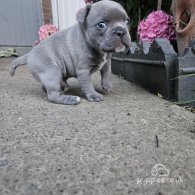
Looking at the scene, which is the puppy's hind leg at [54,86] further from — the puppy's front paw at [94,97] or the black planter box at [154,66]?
the black planter box at [154,66]

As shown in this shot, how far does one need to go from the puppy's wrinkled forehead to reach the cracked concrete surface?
523mm

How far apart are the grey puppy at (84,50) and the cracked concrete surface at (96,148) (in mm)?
130

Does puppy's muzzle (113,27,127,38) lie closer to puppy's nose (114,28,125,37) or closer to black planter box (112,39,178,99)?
puppy's nose (114,28,125,37)

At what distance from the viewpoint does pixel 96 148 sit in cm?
125

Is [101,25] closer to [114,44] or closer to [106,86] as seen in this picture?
[114,44]

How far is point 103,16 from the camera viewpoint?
180 cm

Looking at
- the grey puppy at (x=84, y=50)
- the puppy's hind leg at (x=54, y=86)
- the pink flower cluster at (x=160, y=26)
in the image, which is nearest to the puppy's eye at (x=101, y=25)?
the grey puppy at (x=84, y=50)

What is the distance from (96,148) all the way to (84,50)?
90 centimetres

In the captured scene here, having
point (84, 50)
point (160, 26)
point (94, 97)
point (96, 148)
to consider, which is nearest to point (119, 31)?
point (84, 50)

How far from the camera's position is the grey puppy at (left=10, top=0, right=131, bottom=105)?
1809mm

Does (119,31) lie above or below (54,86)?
above

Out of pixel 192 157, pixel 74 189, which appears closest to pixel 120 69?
pixel 192 157

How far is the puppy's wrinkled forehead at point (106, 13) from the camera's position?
5.91ft

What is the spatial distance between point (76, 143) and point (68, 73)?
90 centimetres
